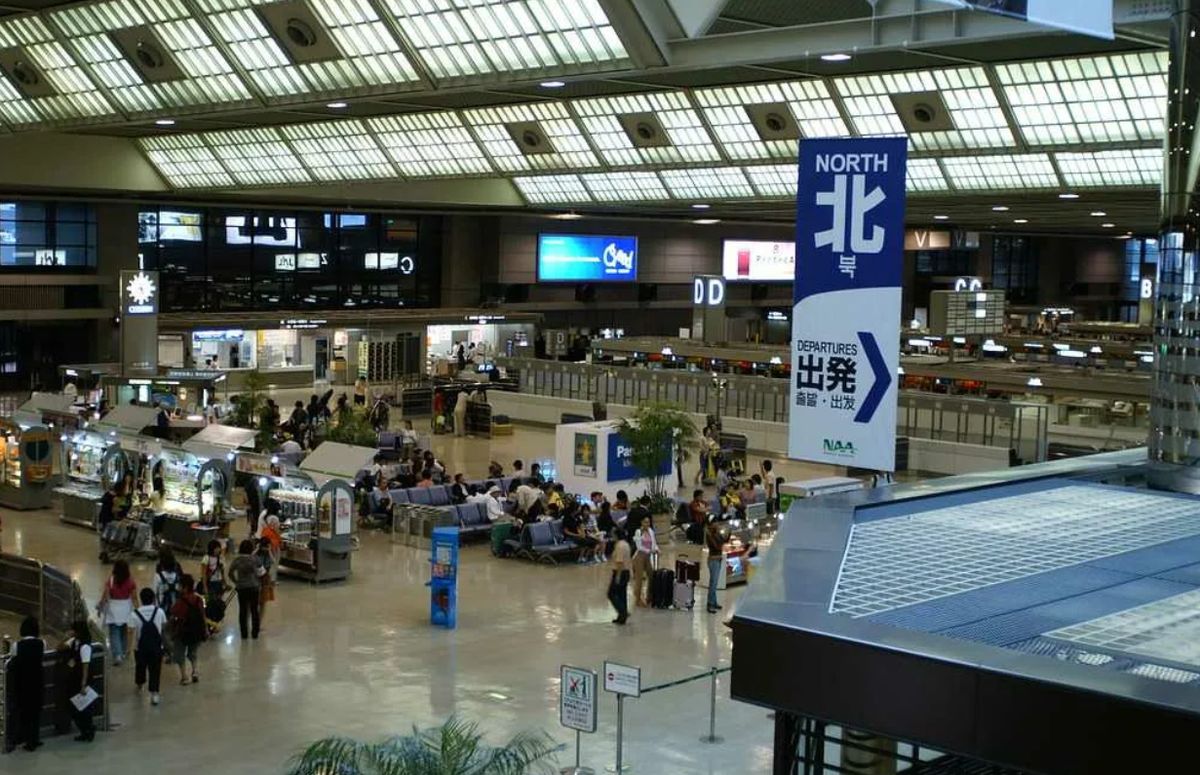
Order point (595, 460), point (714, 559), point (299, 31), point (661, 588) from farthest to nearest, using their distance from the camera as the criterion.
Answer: point (299, 31) → point (595, 460) → point (714, 559) → point (661, 588)

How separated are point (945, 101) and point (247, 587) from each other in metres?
Result: 19.6

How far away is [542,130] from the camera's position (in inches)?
1499

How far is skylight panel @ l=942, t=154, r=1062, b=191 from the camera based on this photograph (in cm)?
3402

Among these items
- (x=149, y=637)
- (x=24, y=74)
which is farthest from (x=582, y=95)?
(x=149, y=637)

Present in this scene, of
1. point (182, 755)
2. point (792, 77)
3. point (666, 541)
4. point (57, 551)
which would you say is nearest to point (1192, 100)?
point (182, 755)

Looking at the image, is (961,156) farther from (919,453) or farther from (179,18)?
(179,18)

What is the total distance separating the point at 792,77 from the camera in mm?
30406

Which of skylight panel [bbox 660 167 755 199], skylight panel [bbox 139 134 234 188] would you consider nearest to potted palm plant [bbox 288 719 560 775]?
skylight panel [bbox 660 167 755 199]

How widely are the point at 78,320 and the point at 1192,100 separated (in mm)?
43267

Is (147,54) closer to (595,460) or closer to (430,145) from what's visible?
(430,145)

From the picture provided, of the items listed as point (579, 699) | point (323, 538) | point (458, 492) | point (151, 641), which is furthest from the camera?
point (458, 492)

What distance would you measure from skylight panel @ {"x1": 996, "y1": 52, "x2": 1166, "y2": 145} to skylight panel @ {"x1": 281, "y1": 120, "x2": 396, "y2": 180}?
17.9m

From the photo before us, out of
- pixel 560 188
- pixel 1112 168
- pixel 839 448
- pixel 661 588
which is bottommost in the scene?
pixel 661 588

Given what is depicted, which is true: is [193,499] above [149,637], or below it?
above
